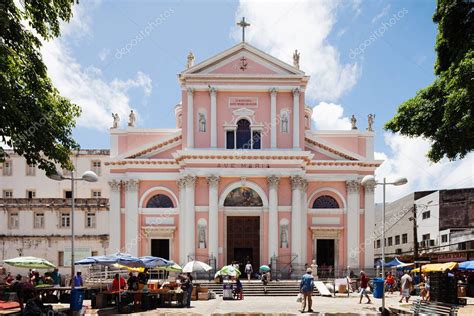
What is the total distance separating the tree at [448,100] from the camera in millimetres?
17672

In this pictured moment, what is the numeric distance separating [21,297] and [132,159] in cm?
2175

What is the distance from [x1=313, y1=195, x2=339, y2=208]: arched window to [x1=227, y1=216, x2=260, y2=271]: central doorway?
443 cm

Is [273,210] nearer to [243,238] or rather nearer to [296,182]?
[296,182]

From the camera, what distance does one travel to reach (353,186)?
132 feet

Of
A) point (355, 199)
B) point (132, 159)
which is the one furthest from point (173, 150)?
point (355, 199)

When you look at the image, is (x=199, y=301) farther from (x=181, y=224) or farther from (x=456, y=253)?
(x=456, y=253)

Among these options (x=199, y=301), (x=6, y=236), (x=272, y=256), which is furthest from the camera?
(x=6, y=236)

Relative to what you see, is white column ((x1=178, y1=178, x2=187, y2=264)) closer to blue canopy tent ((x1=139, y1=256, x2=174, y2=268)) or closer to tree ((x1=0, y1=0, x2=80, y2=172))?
blue canopy tent ((x1=139, y1=256, x2=174, y2=268))

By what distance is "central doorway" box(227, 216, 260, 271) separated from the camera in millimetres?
39875

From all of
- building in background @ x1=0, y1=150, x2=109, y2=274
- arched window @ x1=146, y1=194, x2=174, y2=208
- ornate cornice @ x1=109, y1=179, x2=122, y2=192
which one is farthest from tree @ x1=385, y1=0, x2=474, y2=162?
building in background @ x1=0, y1=150, x2=109, y2=274

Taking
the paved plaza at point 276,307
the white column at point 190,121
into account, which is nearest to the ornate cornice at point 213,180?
the white column at point 190,121

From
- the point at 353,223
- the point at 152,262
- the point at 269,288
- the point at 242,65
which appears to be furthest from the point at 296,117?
the point at 152,262

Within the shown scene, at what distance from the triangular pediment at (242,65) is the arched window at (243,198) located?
26.2 ft

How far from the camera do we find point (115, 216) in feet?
131
